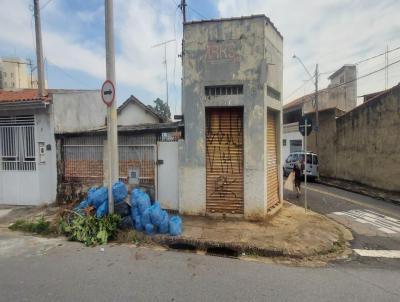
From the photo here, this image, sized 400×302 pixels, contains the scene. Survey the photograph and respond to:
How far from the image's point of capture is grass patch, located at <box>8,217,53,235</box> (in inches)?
316

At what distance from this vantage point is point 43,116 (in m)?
10.7

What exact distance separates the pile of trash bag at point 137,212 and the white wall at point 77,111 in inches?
145

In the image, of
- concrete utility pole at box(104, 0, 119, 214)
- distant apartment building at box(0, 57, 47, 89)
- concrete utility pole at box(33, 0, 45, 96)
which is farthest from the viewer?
distant apartment building at box(0, 57, 47, 89)

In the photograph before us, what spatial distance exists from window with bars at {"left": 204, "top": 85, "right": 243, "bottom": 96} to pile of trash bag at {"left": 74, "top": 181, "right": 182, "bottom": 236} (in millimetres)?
3340

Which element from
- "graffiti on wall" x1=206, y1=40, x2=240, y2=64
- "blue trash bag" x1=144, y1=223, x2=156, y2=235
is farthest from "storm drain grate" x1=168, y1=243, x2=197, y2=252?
"graffiti on wall" x1=206, y1=40, x2=240, y2=64

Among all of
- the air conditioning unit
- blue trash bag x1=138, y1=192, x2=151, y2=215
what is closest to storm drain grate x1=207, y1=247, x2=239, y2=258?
blue trash bag x1=138, y1=192, x2=151, y2=215

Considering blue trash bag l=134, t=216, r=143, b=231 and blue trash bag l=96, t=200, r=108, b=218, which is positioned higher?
blue trash bag l=96, t=200, r=108, b=218

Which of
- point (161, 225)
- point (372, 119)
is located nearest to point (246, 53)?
point (161, 225)

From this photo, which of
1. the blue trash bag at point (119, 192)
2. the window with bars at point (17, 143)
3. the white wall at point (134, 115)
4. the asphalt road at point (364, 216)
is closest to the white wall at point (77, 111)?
the window with bars at point (17, 143)

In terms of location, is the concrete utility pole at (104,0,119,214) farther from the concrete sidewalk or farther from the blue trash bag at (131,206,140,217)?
the concrete sidewalk

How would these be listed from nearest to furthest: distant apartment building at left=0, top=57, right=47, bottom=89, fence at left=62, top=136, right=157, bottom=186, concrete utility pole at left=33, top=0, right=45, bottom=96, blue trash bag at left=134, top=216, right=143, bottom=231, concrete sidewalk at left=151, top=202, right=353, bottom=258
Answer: concrete sidewalk at left=151, top=202, right=353, bottom=258
blue trash bag at left=134, top=216, right=143, bottom=231
fence at left=62, top=136, right=157, bottom=186
concrete utility pole at left=33, top=0, right=45, bottom=96
distant apartment building at left=0, top=57, right=47, bottom=89

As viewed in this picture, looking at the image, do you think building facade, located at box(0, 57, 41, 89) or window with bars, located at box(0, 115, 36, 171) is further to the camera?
building facade, located at box(0, 57, 41, 89)

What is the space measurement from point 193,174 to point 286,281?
450 cm

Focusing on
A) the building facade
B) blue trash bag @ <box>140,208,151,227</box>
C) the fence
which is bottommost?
blue trash bag @ <box>140,208,151,227</box>
